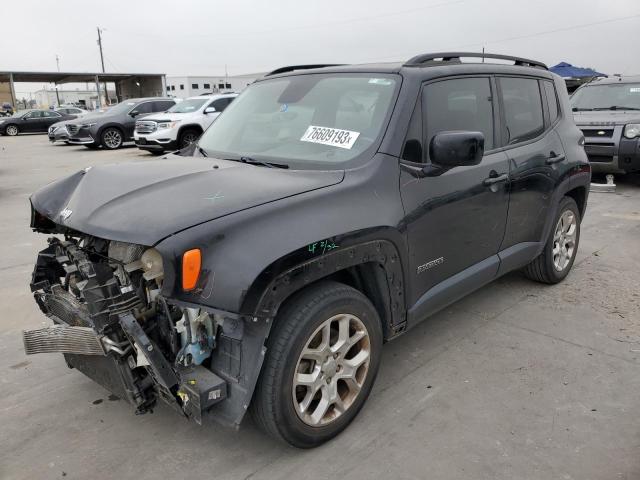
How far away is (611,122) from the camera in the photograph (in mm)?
8773

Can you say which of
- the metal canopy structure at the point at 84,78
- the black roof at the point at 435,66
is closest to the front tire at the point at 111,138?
the black roof at the point at 435,66

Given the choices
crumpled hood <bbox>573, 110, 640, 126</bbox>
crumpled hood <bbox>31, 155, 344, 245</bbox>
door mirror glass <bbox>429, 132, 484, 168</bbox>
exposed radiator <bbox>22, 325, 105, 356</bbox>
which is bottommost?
exposed radiator <bbox>22, 325, 105, 356</bbox>

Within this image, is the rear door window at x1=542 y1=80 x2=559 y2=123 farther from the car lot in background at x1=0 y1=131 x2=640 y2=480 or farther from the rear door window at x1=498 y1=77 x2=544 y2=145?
the car lot in background at x1=0 y1=131 x2=640 y2=480

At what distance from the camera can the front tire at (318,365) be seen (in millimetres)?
2268

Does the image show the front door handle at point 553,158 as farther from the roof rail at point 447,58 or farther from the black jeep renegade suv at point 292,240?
the roof rail at point 447,58

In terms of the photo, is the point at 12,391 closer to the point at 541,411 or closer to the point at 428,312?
the point at 428,312

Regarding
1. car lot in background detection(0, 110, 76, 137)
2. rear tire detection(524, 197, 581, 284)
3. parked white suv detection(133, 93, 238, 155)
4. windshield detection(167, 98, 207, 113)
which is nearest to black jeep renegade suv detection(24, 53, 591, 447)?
rear tire detection(524, 197, 581, 284)

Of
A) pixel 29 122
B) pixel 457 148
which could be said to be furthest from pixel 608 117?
pixel 29 122

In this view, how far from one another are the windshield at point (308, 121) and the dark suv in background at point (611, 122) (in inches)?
283

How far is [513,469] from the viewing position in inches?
95.3

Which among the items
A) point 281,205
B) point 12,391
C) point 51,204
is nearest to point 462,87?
point 281,205

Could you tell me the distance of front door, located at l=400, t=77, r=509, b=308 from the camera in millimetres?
2885

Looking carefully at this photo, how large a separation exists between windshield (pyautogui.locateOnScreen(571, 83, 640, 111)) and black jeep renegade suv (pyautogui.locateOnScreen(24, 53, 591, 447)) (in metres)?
7.05

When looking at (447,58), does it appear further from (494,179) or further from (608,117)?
(608,117)
